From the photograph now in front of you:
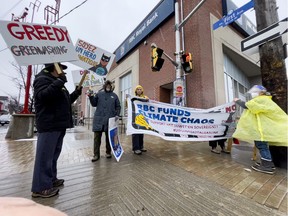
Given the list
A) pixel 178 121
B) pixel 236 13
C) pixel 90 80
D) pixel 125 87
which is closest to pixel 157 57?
pixel 90 80

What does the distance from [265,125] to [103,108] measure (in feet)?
11.0

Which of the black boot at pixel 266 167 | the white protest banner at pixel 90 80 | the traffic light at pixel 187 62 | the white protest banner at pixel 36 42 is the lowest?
the black boot at pixel 266 167

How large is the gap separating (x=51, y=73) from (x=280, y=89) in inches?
161

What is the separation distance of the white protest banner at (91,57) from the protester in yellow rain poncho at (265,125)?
310 centimetres

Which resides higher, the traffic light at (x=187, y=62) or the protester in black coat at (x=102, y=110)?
the traffic light at (x=187, y=62)

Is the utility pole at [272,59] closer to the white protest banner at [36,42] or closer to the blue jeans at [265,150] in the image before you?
the blue jeans at [265,150]

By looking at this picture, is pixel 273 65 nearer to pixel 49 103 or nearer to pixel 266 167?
pixel 266 167

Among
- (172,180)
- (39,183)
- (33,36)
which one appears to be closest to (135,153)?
(172,180)

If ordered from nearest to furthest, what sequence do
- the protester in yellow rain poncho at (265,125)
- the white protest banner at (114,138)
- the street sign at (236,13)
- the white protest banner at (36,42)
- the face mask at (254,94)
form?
the white protest banner at (36,42) → the protester in yellow rain poncho at (265,125) → the face mask at (254,94) → the white protest banner at (114,138) → the street sign at (236,13)

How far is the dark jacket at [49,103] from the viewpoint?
2027 mm

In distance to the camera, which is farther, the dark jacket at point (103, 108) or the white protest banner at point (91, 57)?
the dark jacket at point (103, 108)


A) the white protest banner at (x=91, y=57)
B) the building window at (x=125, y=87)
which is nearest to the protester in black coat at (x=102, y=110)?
the white protest banner at (x=91, y=57)

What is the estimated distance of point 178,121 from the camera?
412cm

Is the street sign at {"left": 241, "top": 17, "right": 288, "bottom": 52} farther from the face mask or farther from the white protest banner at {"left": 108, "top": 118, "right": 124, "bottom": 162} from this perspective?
the white protest banner at {"left": 108, "top": 118, "right": 124, "bottom": 162}
